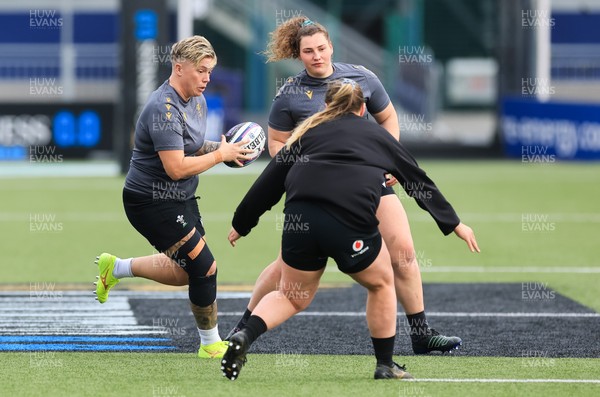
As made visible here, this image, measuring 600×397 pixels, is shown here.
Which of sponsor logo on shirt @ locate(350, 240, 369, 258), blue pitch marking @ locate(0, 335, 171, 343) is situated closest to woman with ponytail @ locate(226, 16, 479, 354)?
blue pitch marking @ locate(0, 335, 171, 343)

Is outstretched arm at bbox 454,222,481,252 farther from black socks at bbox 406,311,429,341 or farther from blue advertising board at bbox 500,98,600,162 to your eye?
blue advertising board at bbox 500,98,600,162

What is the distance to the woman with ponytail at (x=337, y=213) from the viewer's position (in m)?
7.19

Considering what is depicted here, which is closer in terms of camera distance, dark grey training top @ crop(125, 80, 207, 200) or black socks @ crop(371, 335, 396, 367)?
black socks @ crop(371, 335, 396, 367)

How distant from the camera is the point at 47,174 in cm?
2661

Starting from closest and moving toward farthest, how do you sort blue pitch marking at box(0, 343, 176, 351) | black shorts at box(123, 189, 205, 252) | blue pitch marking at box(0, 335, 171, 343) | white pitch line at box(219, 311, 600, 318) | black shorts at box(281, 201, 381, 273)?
black shorts at box(281, 201, 381, 273) → black shorts at box(123, 189, 205, 252) → blue pitch marking at box(0, 343, 176, 351) → blue pitch marking at box(0, 335, 171, 343) → white pitch line at box(219, 311, 600, 318)

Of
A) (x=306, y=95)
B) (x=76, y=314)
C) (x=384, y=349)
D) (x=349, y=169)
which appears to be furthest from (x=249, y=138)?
(x=76, y=314)

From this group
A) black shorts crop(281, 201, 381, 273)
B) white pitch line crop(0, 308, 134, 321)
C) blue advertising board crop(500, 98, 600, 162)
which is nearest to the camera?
black shorts crop(281, 201, 381, 273)

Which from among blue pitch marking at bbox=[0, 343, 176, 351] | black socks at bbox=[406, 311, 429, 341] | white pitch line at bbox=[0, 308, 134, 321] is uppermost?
black socks at bbox=[406, 311, 429, 341]

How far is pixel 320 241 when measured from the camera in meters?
7.19

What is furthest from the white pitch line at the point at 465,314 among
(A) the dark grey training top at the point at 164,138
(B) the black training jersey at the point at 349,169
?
(B) the black training jersey at the point at 349,169

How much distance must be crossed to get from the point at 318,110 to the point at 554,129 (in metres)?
21.2

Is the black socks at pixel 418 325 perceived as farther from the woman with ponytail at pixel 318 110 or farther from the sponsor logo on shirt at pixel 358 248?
the sponsor logo on shirt at pixel 358 248

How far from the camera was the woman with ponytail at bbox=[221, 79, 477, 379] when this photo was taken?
719 cm

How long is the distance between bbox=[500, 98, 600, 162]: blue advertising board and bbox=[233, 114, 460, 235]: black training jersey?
2056 centimetres
